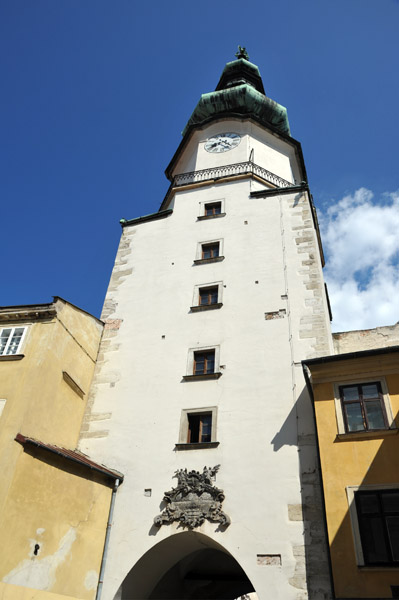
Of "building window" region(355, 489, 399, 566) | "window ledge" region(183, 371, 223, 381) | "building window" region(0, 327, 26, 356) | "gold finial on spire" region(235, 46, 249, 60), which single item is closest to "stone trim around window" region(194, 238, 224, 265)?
"window ledge" region(183, 371, 223, 381)

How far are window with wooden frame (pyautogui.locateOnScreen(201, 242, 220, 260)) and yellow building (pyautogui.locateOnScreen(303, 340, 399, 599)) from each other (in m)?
6.86

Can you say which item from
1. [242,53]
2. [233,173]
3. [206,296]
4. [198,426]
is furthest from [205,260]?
[242,53]

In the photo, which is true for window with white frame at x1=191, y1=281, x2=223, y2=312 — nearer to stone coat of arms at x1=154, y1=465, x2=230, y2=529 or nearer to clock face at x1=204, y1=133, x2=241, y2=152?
stone coat of arms at x1=154, y1=465, x2=230, y2=529

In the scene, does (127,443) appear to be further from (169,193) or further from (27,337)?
(169,193)

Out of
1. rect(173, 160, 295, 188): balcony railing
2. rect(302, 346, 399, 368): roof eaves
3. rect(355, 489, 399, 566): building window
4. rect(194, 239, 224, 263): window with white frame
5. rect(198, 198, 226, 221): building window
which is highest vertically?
rect(173, 160, 295, 188): balcony railing

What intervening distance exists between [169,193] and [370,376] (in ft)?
43.3

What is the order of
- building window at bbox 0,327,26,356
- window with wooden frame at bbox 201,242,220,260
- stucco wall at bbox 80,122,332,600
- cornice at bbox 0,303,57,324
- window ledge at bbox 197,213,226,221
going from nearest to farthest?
stucco wall at bbox 80,122,332,600, building window at bbox 0,327,26,356, cornice at bbox 0,303,57,324, window with wooden frame at bbox 201,242,220,260, window ledge at bbox 197,213,226,221

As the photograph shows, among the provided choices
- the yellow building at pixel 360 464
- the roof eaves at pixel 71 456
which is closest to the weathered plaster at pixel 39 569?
the roof eaves at pixel 71 456

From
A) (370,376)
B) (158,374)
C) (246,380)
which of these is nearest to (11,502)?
(158,374)

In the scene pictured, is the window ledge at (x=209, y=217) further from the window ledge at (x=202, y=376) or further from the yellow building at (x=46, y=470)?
the window ledge at (x=202, y=376)

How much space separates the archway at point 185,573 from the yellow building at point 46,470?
1264mm

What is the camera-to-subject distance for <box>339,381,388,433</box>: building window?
11391mm

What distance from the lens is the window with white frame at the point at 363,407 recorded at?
Result: 1134cm

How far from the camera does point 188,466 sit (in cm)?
1309
